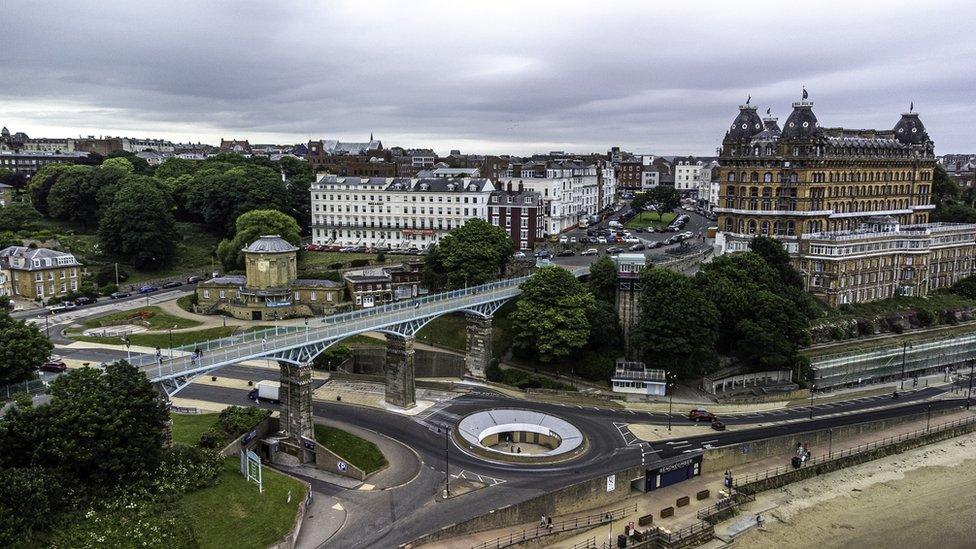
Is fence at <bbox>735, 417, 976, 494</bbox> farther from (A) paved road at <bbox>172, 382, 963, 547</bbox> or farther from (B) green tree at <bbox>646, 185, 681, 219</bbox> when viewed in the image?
(B) green tree at <bbox>646, 185, 681, 219</bbox>

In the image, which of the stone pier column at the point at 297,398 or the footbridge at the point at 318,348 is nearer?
the footbridge at the point at 318,348

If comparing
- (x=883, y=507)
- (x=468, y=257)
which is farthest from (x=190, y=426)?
(x=883, y=507)

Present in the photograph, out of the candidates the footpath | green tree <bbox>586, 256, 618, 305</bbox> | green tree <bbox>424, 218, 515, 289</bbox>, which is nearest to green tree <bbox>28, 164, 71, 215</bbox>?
green tree <bbox>424, 218, 515, 289</bbox>

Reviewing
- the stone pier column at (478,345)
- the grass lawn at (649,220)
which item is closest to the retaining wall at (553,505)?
the stone pier column at (478,345)

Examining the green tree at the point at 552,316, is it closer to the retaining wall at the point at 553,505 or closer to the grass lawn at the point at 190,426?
the retaining wall at the point at 553,505

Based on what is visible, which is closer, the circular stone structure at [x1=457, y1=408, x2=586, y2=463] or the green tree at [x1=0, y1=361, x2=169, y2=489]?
the green tree at [x1=0, y1=361, x2=169, y2=489]

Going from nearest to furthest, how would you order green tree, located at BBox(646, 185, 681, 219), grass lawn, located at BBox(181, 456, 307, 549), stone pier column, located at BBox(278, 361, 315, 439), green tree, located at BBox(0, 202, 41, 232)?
grass lawn, located at BBox(181, 456, 307, 549)
stone pier column, located at BBox(278, 361, 315, 439)
green tree, located at BBox(0, 202, 41, 232)
green tree, located at BBox(646, 185, 681, 219)
